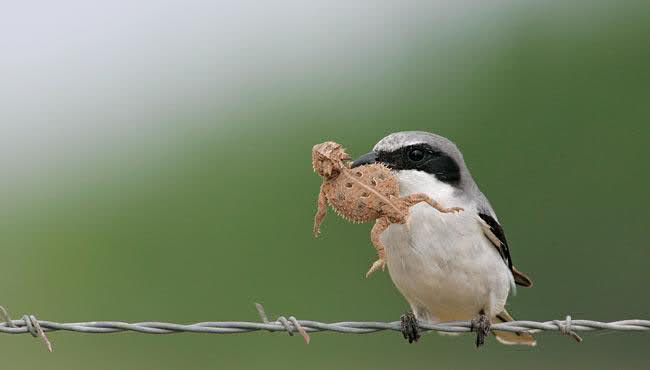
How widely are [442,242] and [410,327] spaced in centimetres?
56

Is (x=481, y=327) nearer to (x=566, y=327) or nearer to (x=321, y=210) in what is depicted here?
(x=566, y=327)

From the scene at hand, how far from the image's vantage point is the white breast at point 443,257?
619 centimetres

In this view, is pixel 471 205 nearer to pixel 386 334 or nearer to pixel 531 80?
pixel 386 334

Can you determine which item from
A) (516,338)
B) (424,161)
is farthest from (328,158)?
(516,338)

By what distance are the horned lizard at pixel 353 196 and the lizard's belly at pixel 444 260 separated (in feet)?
2.40

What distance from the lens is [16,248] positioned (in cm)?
1538

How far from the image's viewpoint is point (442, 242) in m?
6.18

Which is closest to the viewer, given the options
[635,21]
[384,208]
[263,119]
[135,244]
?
[384,208]

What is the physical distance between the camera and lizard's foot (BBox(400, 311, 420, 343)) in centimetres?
636

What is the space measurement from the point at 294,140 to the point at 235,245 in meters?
2.00

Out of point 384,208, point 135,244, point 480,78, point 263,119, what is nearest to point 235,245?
point 135,244

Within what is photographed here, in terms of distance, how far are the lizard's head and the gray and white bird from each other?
2.66 feet

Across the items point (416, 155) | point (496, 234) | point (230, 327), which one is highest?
point (416, 155)

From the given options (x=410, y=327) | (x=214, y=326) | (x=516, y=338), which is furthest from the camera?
(x=516, y=338)
